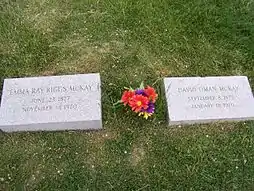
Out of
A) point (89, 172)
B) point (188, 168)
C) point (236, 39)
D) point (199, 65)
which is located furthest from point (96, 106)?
point (236, 39)

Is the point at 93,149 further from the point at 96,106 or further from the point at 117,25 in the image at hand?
the point at 117,25

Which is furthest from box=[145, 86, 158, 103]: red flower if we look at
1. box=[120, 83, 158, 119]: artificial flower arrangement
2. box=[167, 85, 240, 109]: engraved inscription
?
box=[167, 85, 240, 109]: engraved inscription

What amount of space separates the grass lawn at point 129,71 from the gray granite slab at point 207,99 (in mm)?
118

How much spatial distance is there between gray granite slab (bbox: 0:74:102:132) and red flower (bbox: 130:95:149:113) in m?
0.27

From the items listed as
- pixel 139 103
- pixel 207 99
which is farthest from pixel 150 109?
pixel 207 99

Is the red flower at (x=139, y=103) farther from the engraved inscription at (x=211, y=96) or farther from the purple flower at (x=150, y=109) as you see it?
the engraved inscription at (x=211, y=96)

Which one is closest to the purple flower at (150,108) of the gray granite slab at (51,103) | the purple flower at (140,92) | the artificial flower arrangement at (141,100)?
the artificial flower arrangement at (141,100)

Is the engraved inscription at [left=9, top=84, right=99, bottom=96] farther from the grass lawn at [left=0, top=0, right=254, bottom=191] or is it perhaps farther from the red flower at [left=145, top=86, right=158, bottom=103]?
the red flower at [left=145, top=86, right=158, bottom=103]

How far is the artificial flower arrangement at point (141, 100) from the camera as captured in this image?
3.46 m

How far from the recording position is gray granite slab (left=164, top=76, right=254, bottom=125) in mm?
3502

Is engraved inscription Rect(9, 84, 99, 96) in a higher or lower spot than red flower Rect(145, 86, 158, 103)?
higher

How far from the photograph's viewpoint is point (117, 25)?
4.23m

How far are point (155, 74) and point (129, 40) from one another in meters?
0.48

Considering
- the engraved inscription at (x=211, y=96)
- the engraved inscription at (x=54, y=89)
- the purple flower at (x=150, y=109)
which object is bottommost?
the purple flower at (x=150, y=109)
